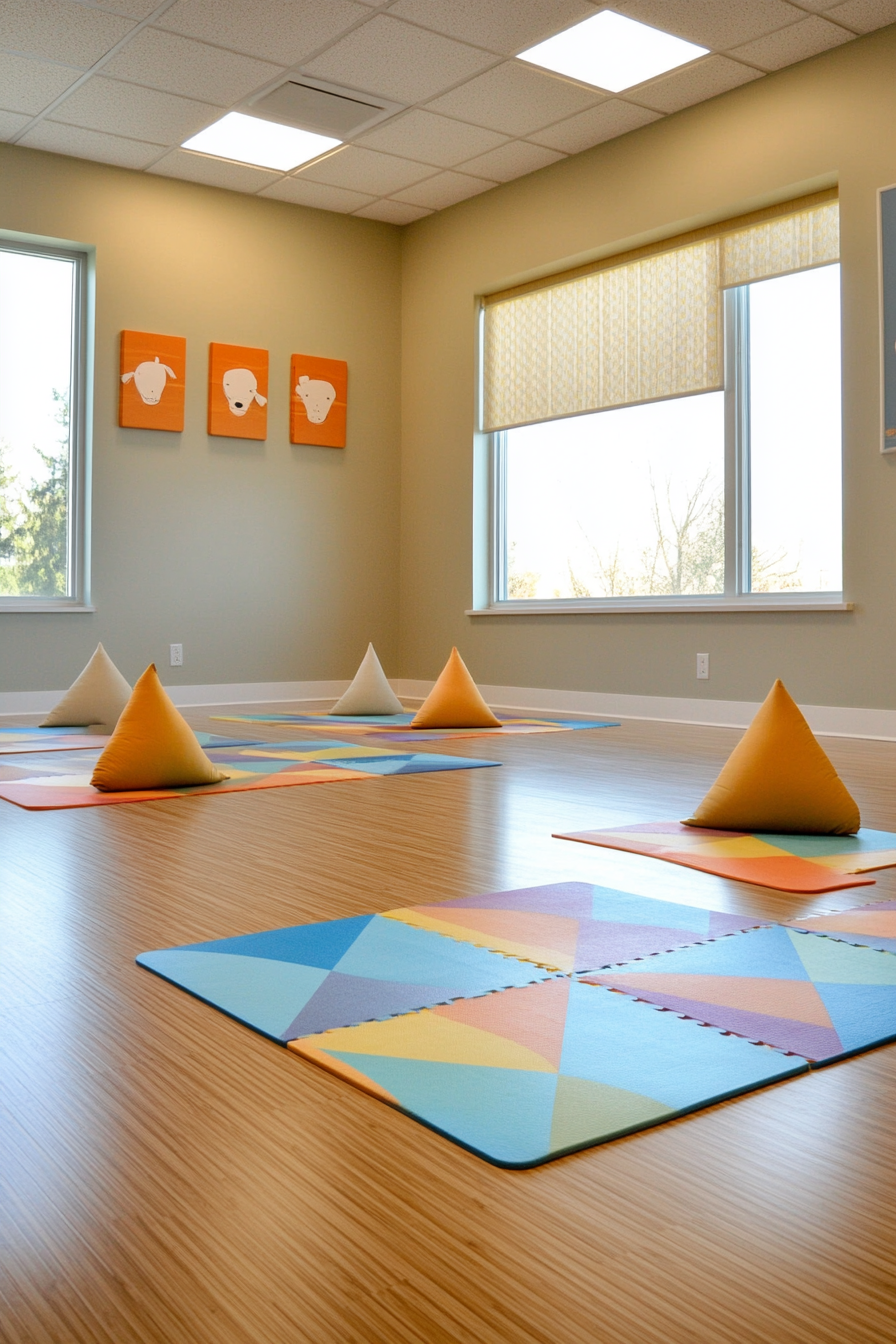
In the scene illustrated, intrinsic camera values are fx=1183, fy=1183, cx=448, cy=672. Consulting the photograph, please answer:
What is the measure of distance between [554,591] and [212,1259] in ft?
18.6

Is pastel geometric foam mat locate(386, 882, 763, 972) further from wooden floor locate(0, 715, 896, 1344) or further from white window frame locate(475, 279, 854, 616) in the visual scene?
white window frame locate(475, 279, 854, 616)

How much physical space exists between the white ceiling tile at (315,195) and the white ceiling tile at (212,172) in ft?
0.31

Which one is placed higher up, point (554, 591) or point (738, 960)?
point (554, 591)

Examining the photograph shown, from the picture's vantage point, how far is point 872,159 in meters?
4.59

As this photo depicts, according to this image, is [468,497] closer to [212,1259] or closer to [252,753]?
[252,753]

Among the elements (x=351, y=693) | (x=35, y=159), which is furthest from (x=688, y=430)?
(x=35, y=159)

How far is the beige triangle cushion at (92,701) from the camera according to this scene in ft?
16.4

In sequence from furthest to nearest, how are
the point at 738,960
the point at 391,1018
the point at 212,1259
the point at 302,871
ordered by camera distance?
the point at 302,871 < the point at 738,960 < the point at 391,1018 < the point at 212,1259

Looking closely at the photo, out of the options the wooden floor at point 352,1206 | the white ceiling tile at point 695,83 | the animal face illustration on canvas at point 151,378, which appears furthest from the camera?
the animal face illustration on canvas at point 151,378

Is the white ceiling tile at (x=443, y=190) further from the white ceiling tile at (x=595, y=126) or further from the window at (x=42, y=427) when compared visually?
the window at (x=42, y=427)

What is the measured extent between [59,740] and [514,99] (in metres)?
3.40

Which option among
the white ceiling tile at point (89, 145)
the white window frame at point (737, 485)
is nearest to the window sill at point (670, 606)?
the white window frame at point (737, 485)

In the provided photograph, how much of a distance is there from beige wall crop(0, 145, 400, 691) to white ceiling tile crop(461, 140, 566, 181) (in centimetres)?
113

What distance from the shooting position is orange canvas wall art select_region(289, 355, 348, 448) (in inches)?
268
